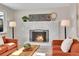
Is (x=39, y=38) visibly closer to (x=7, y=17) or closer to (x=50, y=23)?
(x=50, y=23)

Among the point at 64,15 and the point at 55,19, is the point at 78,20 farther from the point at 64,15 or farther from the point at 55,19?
the point at 55,19

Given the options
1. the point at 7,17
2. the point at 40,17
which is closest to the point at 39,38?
the point at 40,17

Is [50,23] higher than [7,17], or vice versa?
[7,17]

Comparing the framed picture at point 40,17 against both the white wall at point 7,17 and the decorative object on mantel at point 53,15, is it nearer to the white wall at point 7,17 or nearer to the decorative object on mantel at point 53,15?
the decorative object on mantel at point 53,15

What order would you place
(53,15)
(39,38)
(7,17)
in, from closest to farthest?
(7,17) < (39,38) < (53,15)

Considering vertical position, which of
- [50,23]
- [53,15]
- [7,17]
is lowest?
[50,23]

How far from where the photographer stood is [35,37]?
5.36 meters

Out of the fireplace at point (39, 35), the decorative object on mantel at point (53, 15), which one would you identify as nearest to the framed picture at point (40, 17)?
the decorative object on mantel at point (53, 15)

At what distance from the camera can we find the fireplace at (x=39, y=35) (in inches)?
207

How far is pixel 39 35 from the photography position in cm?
545

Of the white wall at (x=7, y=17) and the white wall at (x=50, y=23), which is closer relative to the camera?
the white wall at (x=7, y=17)

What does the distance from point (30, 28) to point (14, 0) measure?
4.51 meters

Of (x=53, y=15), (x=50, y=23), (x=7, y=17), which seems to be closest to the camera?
(x=7, y=17)

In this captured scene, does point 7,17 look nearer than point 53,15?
Yes
